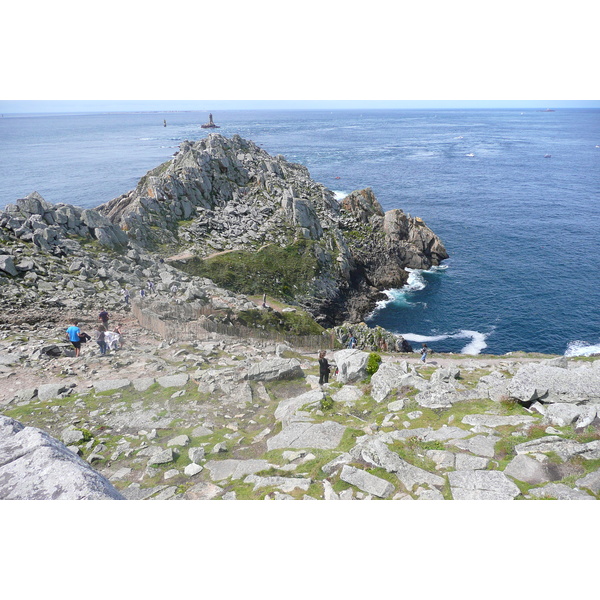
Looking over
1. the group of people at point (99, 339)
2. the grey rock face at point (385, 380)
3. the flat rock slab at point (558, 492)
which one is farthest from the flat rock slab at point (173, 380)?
the flat rock slab at point (558, 492)

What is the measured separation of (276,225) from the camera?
57344 mm

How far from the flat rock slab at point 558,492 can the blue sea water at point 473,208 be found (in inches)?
1525

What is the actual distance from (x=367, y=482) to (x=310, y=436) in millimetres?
3188

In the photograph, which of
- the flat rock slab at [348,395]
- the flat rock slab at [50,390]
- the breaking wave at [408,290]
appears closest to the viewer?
the flat rock slab at [348,395]

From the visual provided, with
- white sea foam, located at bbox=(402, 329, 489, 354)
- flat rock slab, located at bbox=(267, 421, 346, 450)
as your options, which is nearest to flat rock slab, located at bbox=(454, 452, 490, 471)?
flat rock slab, located at bbox=(267, 421, 346, 450)

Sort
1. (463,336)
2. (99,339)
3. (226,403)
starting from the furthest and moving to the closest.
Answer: (463,336), (99,339), (226,403)

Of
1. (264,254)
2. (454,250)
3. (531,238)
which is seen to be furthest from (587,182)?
(264,254)

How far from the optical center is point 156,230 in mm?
50000

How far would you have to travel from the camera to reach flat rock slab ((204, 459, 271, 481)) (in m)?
9.68

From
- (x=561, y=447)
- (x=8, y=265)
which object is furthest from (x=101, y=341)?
(x=561, y=447)

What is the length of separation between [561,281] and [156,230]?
2288 inches

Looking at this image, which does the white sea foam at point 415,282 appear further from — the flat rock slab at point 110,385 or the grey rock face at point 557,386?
the flat rock slab at point 110,385

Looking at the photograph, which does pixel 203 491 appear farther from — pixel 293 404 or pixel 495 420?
pixel 495 420

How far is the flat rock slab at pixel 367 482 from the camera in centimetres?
805
